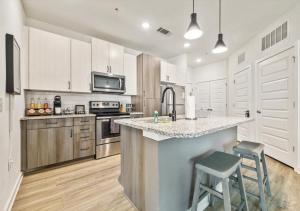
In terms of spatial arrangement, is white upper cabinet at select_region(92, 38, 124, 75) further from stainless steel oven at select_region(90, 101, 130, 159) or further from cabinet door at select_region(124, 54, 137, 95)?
stainless steel oven at select_region(90, 101, 130, 159)

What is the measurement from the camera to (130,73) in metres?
3.98

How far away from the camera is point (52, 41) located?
9.21 feet

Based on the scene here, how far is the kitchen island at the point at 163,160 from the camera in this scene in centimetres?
117

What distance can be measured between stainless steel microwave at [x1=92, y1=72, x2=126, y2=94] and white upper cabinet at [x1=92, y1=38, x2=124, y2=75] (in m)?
0.12

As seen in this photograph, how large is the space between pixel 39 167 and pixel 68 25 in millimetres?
2909

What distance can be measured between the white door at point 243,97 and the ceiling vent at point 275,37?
70 centimetres

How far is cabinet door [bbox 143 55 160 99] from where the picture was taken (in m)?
4.00

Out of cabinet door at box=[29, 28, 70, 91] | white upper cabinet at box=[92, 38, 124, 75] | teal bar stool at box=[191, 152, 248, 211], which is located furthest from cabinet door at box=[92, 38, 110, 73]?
teal bar stool at box=[191, 152, 248, 211]

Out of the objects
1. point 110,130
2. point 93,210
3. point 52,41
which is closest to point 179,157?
point 93,210

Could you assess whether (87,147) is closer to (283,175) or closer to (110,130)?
(110,130)

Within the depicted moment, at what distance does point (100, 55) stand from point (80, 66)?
552mm

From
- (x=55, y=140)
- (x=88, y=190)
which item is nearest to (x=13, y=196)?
(x=88, y=190)

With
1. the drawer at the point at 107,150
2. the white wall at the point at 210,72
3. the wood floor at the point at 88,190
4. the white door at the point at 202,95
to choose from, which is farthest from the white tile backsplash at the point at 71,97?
the white wall at the point at 210,72

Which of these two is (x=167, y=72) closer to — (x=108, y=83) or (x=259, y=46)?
(x=108, y=83)
